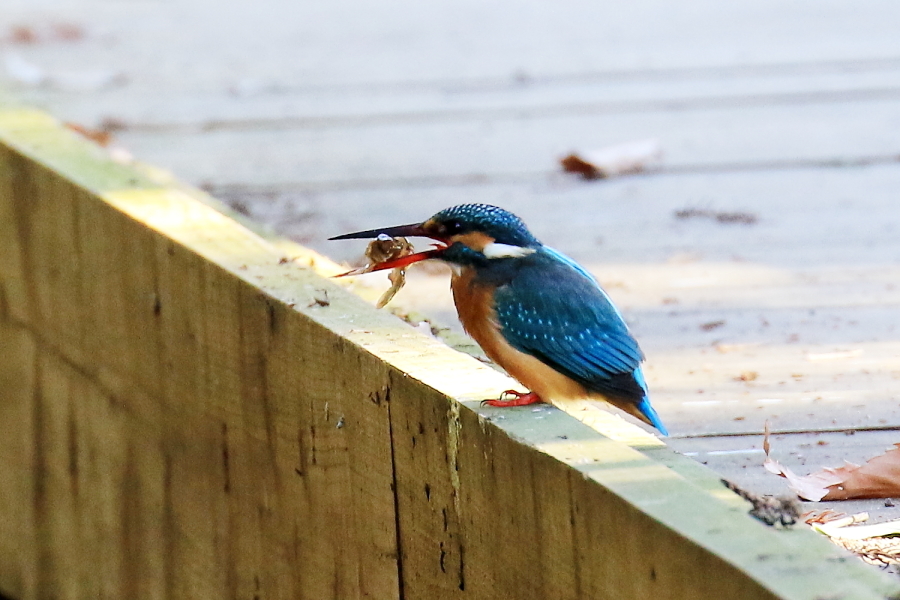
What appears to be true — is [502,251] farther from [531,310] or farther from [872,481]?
[872,481]

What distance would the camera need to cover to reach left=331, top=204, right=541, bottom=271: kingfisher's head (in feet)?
7.89

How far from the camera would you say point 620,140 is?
15.6 ft

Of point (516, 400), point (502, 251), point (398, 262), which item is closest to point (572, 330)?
point (502, 251)

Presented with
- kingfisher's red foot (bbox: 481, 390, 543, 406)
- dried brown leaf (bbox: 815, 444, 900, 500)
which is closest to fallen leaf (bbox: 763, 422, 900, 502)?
dried brown leaf (bbox: 815, 444, 900, 500)

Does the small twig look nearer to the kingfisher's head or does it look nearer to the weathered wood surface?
the weathered wood surface

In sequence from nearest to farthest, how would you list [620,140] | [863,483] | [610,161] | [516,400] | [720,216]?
[516,400] < [863,483] < [720,216] < [610,161] < [620,140]

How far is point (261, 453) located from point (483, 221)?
580 mm

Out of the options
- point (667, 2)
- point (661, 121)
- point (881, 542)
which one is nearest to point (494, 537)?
point (881, 542)

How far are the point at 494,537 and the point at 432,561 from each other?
0.68 feet

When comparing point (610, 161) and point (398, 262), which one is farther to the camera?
point (610, 161)

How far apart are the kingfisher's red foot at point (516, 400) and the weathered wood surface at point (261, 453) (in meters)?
0.02

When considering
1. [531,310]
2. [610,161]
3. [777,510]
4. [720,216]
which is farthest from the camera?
[610,161]

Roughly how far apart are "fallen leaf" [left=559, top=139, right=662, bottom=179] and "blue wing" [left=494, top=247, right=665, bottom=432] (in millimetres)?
2073

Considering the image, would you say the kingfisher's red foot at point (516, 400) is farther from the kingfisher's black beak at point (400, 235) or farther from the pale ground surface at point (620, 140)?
the pale ground surface at point (620, 140)
